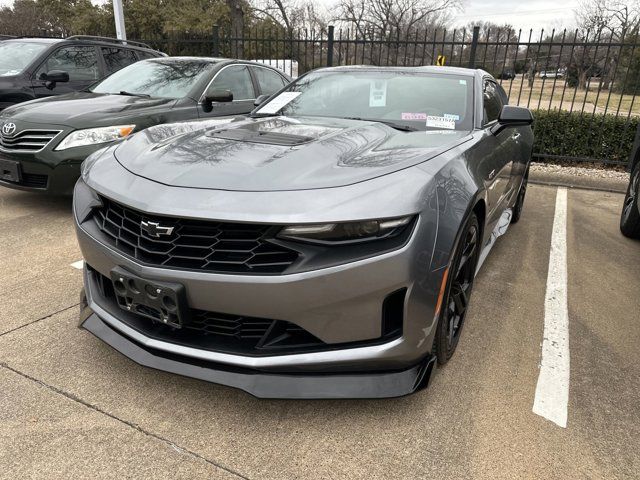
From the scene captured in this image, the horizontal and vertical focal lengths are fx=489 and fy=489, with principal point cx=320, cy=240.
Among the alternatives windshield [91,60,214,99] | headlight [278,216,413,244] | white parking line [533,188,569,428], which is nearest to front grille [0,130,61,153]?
windshield [91,60,214,99]

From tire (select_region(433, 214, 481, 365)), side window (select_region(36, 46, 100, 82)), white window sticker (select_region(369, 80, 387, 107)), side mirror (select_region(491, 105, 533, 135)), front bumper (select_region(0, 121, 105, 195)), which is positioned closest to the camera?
tire (select_region(433, 214, 481, 365))

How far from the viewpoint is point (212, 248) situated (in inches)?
73.1

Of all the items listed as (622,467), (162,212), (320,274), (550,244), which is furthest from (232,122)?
(550,244)

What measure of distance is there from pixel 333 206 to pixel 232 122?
1572 millimetres

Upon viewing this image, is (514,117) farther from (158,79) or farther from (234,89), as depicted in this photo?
(158,79)

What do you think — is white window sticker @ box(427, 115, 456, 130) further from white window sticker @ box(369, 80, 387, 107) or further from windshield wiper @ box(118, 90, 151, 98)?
windshield wiper @ box(118, 90, 151, 98)

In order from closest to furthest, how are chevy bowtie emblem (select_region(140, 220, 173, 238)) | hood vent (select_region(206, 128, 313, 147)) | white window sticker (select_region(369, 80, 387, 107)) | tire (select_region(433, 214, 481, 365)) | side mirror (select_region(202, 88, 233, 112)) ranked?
1. chevy bowtie emblem (select_region(140, 220, 173, 238))
2. tire (select_region(433, 214, 481, 365))
3. hood vent (select_region(206, 128, 313, 147))
4. white window sticker (select_region(369, 80, 387, 107))
5. side mirror (select_region(202, 88, 233, 112))

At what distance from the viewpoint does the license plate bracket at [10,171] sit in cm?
439

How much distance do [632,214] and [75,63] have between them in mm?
6827

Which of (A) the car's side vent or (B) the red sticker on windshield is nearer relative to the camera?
(A) the car's side vent

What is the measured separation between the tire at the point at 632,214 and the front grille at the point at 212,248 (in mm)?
3987

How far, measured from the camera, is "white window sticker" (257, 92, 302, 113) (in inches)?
137

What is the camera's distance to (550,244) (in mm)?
4547

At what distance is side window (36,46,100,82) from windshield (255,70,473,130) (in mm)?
4196
